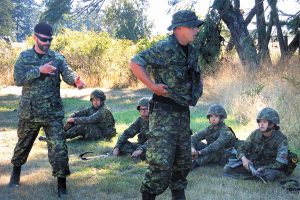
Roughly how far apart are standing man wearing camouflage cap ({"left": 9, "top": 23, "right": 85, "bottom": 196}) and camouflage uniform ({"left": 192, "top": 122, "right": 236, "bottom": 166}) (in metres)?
2.20

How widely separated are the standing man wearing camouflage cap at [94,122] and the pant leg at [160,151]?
440 centimetres

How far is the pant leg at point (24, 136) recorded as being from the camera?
5250 mm

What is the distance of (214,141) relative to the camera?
21.9 ft

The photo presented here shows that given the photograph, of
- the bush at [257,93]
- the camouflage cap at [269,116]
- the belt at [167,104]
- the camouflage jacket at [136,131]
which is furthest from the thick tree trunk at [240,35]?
the belt at [167,104]

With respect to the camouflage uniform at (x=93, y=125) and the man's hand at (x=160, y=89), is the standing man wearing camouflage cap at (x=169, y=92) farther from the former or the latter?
the camouflage uniform at (x=93, y=125)

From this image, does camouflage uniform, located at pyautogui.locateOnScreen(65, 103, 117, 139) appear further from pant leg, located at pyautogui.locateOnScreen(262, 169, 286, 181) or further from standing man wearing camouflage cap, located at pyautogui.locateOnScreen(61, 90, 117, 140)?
pant leg, located at pyautogui.locateOnScreen(262, 169, 286, 181)

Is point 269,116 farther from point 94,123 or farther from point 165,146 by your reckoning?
point 94,123

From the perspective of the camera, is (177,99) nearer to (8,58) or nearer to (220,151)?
(220,151)

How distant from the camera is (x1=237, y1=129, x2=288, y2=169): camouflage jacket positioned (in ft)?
19.4

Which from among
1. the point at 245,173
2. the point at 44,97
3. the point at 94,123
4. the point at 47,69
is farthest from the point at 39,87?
the point at 94,123

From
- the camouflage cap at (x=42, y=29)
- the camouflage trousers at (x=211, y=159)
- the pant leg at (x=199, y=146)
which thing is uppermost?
the camouflage cap at (x=42, y=29)

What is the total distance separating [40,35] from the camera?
16.7ft

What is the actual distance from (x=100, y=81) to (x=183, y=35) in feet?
55.2

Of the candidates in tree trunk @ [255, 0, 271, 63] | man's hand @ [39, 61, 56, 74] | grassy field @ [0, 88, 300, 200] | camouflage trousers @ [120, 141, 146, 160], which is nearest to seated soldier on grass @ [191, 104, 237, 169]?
grassy field @ [0, 88, 300, 200]
